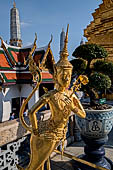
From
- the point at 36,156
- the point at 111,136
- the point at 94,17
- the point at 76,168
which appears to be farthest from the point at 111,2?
the point at 36,156

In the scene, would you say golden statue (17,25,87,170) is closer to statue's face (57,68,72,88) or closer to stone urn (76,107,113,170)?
statue's face (57,68,72,88)

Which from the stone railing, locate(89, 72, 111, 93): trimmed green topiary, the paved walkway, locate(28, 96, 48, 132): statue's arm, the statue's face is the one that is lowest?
the paved walkway

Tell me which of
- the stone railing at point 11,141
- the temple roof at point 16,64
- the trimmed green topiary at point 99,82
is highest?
the temple roof at point 16,64

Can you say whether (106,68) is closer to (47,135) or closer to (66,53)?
(66,53)

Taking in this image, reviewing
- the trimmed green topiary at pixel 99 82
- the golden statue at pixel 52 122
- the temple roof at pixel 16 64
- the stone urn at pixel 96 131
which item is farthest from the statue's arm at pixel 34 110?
the temple roof at pixel 16 64

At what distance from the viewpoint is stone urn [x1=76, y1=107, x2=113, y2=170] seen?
7.11ft

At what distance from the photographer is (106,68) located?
2.63 meters

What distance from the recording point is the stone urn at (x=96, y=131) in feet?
7.11

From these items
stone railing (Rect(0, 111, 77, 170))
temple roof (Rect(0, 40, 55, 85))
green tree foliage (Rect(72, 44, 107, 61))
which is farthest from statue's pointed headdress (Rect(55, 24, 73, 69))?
temple roof (Rect(0, 40, 55, 85))

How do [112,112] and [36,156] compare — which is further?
[112,112]

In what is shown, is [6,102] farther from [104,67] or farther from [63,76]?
[63,76]

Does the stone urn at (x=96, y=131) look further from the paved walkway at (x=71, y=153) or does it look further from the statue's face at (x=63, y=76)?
the statue's face at (x=63, y=76)

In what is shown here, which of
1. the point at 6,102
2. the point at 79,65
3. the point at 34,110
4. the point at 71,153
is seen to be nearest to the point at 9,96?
the point at 6,102

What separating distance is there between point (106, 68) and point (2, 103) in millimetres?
5533
